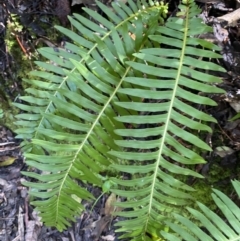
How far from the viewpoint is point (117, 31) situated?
7.07ft

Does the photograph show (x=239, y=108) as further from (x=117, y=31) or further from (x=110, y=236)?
(x=110, y=236)

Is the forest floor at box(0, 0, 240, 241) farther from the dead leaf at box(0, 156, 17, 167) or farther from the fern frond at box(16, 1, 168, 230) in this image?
the fern frond at box(16, 1, 168, 230)

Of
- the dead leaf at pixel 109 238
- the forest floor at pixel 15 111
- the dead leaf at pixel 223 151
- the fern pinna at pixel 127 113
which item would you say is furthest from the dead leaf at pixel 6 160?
the dead leaf at pixel 223 151

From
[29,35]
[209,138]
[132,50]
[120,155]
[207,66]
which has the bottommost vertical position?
[209,138]

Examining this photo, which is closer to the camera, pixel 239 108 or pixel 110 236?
pixel 239 108

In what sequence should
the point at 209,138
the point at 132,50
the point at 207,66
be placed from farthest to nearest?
the point at 209,138, the point at 132,50, the point at 207,66

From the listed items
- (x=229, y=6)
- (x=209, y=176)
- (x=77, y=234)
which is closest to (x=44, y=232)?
(x=77, y=234)

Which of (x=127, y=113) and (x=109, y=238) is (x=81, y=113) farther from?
(x=109, y=238)

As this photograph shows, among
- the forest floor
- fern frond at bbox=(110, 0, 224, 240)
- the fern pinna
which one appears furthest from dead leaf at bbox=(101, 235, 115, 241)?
fern frond at bbox=(110, 0, 224, 240)

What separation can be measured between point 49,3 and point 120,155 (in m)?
1.17

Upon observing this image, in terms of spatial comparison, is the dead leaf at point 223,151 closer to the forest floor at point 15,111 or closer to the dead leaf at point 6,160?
the forest floor at point 15,111

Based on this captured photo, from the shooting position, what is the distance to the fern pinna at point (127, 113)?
1.85 metres

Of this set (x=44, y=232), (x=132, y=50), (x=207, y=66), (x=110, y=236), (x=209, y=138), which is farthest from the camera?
(x=44, y=232)

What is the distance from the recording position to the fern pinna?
6.08 feet
